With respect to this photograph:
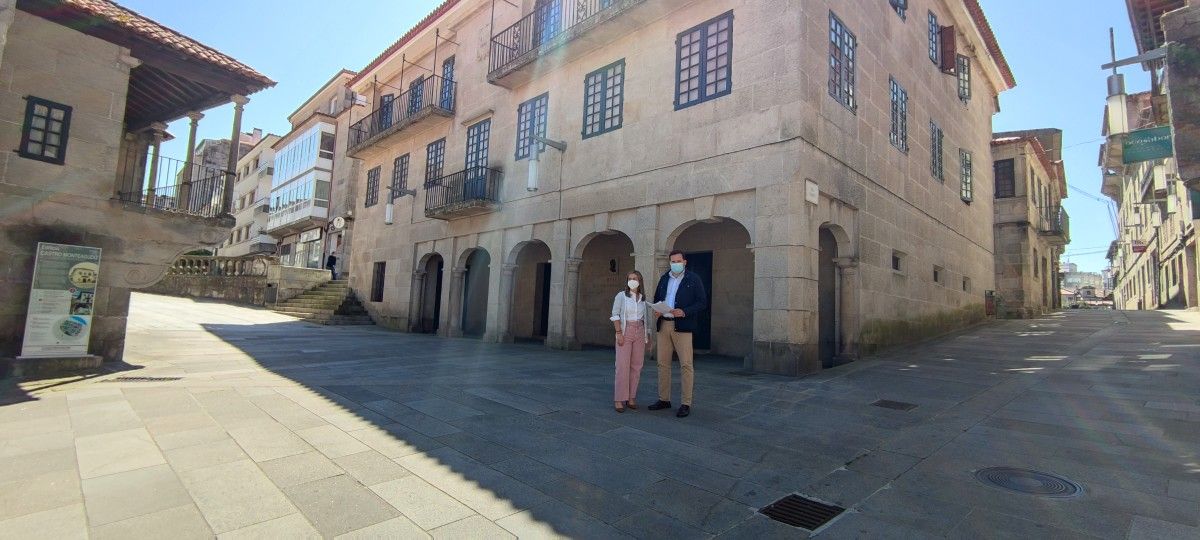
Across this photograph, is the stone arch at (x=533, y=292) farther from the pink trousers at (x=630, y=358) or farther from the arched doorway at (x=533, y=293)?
the pink trousers at (x=630, y=358)

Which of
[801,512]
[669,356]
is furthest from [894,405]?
[801,512]

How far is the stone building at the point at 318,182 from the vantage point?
30.4 meters

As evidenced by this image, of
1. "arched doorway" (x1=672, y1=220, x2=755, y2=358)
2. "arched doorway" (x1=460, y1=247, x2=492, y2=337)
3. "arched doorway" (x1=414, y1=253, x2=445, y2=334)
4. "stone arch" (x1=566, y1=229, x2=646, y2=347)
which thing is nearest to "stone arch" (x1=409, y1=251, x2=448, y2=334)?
"arched doorway" (x1=414, y1=253, x2=445, y2=334)

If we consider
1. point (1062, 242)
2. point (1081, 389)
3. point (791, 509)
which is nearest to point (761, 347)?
point (1081, 389)

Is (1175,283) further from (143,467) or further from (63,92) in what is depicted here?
(63,92)

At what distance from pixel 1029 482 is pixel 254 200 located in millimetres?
51558

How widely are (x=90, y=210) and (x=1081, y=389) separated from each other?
45.3 feet

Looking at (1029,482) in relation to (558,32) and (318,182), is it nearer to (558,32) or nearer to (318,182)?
(558,32)

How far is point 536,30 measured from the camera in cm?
1462

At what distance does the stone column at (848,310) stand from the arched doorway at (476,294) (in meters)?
11.1

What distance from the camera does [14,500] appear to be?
3098mm

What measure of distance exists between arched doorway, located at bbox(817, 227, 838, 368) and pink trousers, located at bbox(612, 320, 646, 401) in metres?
6.45

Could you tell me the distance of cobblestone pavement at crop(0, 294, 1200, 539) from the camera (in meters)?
3.01

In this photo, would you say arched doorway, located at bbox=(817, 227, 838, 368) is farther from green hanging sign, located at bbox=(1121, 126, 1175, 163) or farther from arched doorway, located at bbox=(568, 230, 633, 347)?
green hanging sign, located at bbox=(1121, 126, 1175, 163)
